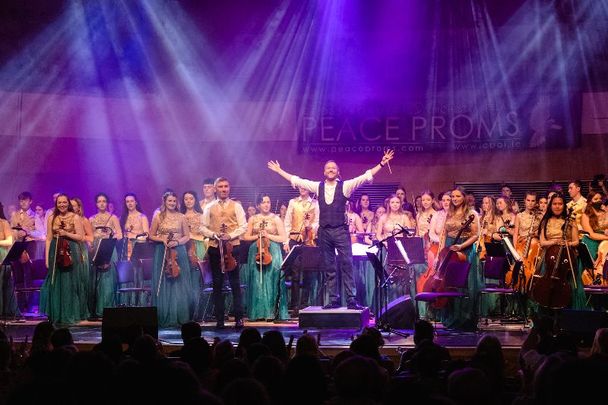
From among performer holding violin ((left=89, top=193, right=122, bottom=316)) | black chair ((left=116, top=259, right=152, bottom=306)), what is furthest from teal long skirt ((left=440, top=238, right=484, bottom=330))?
performer holding violin ((left=89, top=193, right=122, bottom=316))

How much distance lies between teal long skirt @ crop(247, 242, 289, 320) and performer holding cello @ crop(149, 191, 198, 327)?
117cm

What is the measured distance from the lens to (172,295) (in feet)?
38.5

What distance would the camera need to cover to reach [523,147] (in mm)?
16578

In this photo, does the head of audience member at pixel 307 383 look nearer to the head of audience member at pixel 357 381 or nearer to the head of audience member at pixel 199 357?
the head of audience member at pixel 357 381

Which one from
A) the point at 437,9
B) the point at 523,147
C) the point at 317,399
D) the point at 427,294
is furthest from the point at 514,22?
the point at 317,399

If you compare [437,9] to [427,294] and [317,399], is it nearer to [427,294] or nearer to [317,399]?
[427,294]

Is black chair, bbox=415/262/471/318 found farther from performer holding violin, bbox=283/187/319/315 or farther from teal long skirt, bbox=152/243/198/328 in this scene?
teal long skirt, bbox=152/243/198/328

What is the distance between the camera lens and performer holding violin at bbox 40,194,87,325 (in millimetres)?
11539

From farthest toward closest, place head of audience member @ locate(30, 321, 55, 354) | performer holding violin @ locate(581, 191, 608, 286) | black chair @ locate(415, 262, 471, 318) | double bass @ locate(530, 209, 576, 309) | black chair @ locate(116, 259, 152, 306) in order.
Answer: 1. black chair @ locate(116, 259, 152, 306)
2. performer holding violin @ locate(581, 191, 608, 286)
3. double bass @ locate(530, 209, 576, 309)
4. black chair @ locate(415, 262, 471, 318)
5. head of audience member @ locate(30, 321, 55, 354)

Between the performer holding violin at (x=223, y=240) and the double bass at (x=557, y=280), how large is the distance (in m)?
3.94

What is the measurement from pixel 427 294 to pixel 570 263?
1894mm

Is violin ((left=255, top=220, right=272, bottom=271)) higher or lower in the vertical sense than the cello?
higher

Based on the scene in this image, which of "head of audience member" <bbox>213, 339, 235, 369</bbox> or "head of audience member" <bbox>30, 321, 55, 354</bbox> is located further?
"head of audience member" <bbox>30, 321, 55, 354</bbox>

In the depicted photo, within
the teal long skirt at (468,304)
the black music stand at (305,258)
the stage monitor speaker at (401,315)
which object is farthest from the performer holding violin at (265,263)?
the teal long skirt at (468,304)
